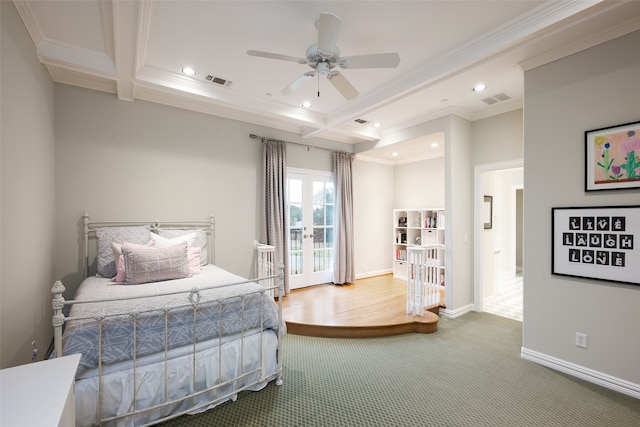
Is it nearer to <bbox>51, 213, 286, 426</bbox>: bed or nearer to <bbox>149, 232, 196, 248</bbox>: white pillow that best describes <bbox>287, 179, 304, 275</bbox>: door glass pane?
<bbox>149, 232, 196, 248</bbox>: white pillow

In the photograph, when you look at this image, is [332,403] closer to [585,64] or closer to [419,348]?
[419,348]

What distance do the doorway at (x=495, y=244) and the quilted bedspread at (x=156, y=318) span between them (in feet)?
10.9

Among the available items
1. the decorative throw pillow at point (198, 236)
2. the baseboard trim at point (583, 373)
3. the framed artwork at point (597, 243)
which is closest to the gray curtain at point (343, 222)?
the decorative throw pillow at point (198, 236)

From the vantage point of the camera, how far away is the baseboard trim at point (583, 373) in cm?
234

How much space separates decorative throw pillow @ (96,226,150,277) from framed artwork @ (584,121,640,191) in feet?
14.5

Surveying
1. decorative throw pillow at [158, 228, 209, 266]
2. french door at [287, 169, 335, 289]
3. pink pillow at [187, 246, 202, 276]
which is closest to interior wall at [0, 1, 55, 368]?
decorative throw pillow at [158, 228, 209, 266]

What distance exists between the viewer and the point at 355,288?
17.2ft

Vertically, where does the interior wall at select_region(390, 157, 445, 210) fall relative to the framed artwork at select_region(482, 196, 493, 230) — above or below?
above

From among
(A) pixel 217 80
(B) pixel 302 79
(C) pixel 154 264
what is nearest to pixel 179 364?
(C) pixel 154 264

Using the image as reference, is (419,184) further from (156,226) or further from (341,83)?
(156,226)

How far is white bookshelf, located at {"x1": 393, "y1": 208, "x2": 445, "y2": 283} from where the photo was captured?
17.9ft

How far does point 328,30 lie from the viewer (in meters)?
2.04

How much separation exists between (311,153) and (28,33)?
3.68 meters

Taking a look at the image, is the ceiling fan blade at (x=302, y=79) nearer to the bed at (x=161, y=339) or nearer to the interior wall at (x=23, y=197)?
the bed at (x=161, y=339)
